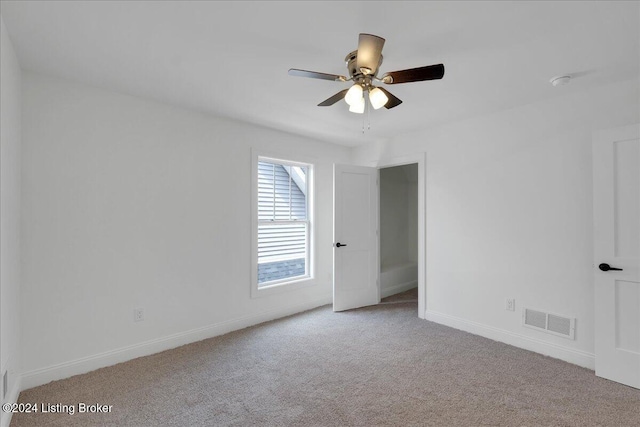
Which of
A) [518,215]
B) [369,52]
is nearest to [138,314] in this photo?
[369,52]

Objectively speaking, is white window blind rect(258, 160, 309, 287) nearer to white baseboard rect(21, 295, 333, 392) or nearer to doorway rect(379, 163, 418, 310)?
white baseboard rect(21, 295, 333, 392)

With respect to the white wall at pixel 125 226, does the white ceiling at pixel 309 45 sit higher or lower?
higher

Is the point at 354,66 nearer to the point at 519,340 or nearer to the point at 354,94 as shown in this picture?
the point at 354,94

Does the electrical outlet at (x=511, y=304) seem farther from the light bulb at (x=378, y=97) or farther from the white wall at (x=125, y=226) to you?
the white wall at (x=125, y=226)

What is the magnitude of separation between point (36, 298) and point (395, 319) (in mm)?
3532

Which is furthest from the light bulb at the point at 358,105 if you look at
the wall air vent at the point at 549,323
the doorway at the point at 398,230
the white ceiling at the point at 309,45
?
the doorway at the point at 398,230

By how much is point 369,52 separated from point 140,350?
3.13 metres

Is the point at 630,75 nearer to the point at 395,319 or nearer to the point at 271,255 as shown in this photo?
the point at 395,319

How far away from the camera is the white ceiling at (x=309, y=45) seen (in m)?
1.67

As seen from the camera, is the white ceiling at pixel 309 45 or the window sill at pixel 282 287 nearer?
Answer: the white ceiling at pixel 309 45

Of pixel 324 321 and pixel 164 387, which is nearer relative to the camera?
pixel 164 387

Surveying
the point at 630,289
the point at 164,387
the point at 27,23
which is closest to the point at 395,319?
the point at 630,289

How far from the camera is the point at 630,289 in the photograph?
2.37 meters

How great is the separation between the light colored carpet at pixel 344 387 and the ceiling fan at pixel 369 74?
2097 mm
